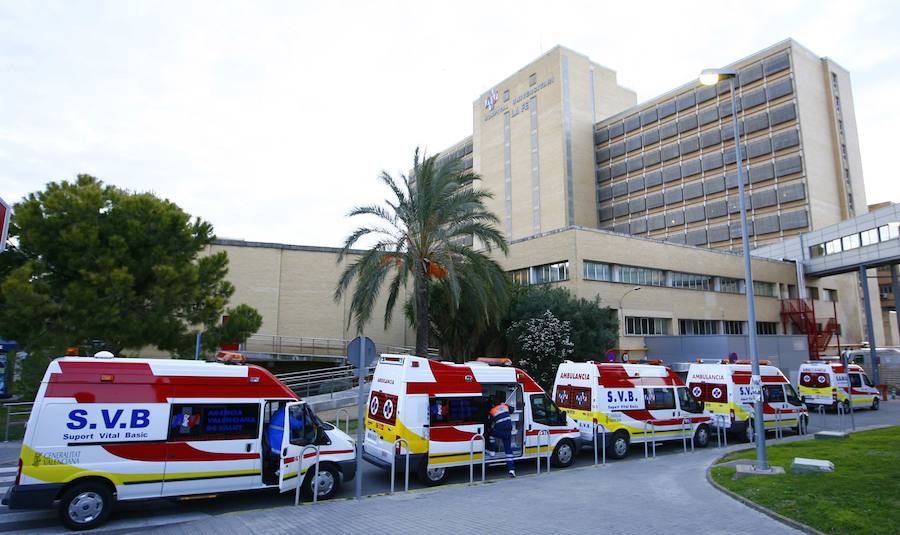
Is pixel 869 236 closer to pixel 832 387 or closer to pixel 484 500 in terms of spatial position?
pixel 832 387

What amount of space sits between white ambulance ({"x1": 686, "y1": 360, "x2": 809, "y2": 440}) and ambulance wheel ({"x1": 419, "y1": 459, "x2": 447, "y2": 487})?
34.6ft

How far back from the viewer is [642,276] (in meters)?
34.8

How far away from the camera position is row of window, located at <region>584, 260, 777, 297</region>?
1275 inches

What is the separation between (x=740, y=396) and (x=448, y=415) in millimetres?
10967

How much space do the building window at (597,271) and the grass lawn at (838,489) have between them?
18.2m

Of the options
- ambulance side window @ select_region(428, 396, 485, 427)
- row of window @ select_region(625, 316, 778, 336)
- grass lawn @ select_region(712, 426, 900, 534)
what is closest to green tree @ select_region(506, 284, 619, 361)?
row of window @ select_region(625, 316, 778, 336)

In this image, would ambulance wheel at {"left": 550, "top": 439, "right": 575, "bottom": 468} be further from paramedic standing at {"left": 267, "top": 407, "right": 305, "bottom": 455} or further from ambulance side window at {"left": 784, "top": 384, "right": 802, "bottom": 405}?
ambulance side window at {"left": 784, "top": 384, "right": 802, "bottom": 405}

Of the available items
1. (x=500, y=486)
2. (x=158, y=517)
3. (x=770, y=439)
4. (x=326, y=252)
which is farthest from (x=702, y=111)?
(x=158, y=517)

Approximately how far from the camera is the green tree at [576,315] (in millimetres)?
27375

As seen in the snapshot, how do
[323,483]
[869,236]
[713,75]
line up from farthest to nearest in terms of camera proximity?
1. [869,236]
2. [713,75]
3. [323,483]

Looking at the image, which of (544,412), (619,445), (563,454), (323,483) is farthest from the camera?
(619,445)

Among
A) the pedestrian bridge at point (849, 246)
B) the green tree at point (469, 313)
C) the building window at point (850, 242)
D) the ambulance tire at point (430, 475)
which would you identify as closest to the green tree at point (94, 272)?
the green tree at point (469, 313)

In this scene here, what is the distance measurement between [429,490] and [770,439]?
13.4m

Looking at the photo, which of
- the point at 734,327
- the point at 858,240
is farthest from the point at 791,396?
the point at 858,240
